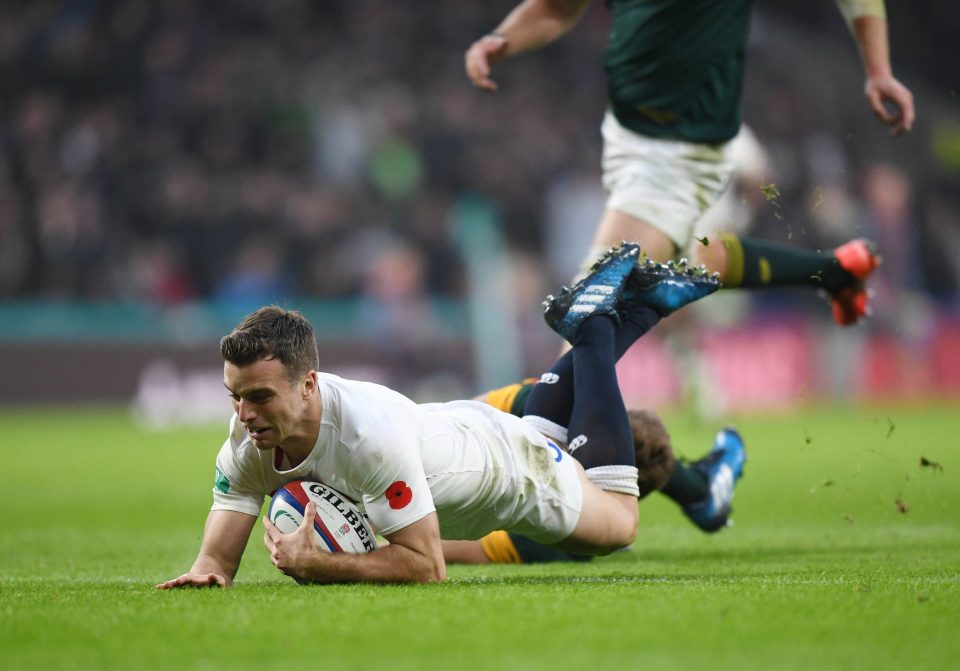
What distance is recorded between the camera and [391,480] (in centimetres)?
414

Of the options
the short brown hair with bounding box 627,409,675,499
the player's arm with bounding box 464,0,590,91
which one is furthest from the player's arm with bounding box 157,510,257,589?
the player's arm with bounding box 464,0,590,91

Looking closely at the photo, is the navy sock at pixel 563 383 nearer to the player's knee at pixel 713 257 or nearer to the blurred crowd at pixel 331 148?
the player's knee at pixel 713 257

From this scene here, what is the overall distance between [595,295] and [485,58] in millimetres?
1337

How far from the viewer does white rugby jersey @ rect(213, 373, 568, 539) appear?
417 cm

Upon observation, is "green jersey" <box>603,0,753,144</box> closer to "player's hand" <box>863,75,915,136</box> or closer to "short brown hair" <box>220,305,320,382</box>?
"player's hand" <box>863,75,915,136</box>

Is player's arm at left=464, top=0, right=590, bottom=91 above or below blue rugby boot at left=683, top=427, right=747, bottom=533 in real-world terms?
above

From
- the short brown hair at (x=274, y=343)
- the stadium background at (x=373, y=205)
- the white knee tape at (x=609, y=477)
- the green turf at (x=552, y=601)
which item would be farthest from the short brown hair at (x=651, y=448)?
the stadium background at (x=373, y=205)

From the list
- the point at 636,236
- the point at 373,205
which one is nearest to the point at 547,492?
the point at 636,236

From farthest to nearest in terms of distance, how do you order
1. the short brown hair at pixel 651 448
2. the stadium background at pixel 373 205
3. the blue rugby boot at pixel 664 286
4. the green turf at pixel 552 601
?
the stadium background at pixel 373 205, the short brown hair at pixel 651 448, the blue rugby boot at pixel 664 286, the green turf at pixel 552 601

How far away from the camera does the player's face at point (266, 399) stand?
13.4 ft

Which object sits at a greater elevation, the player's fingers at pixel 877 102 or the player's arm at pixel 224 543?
the player's fingers at pixel 877 102

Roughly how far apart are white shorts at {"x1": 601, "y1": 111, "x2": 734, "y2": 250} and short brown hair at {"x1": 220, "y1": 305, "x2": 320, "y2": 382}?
2.21 m

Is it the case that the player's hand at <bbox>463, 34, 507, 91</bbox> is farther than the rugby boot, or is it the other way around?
the rugby boot

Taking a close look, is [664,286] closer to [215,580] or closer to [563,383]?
[563,383]
